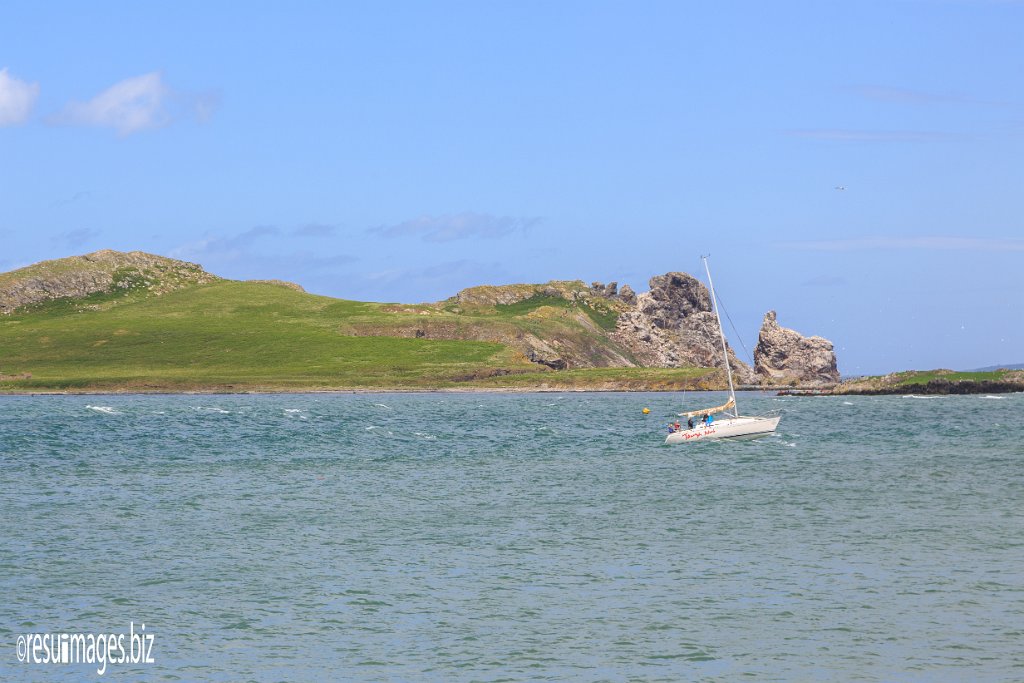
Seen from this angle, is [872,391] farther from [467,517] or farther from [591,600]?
[591,600]

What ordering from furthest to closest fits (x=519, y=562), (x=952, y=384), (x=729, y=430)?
(x=952, y=384) → (x=729, y=430) → (x=519, y=562)

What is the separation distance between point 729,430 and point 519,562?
56074mm

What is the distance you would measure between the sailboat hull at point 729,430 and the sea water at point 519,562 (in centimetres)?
414

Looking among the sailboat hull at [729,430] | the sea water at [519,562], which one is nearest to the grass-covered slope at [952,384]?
the sailboat hull at [729,430]

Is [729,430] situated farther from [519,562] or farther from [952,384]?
[952,384]

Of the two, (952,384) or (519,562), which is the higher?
(952,384)

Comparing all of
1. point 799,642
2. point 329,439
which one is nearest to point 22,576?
point 799,642

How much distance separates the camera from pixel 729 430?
305ft

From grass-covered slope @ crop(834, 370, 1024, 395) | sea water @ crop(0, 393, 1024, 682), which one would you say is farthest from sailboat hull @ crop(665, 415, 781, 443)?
grass-covered slope @ crop(834, 370, 1024, 395)

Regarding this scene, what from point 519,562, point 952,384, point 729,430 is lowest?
point 519,562

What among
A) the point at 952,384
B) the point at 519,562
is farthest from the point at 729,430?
the point at 952,384

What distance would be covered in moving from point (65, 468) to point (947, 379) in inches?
6247

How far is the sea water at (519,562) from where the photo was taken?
27328 mm

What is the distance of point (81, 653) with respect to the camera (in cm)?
2758
